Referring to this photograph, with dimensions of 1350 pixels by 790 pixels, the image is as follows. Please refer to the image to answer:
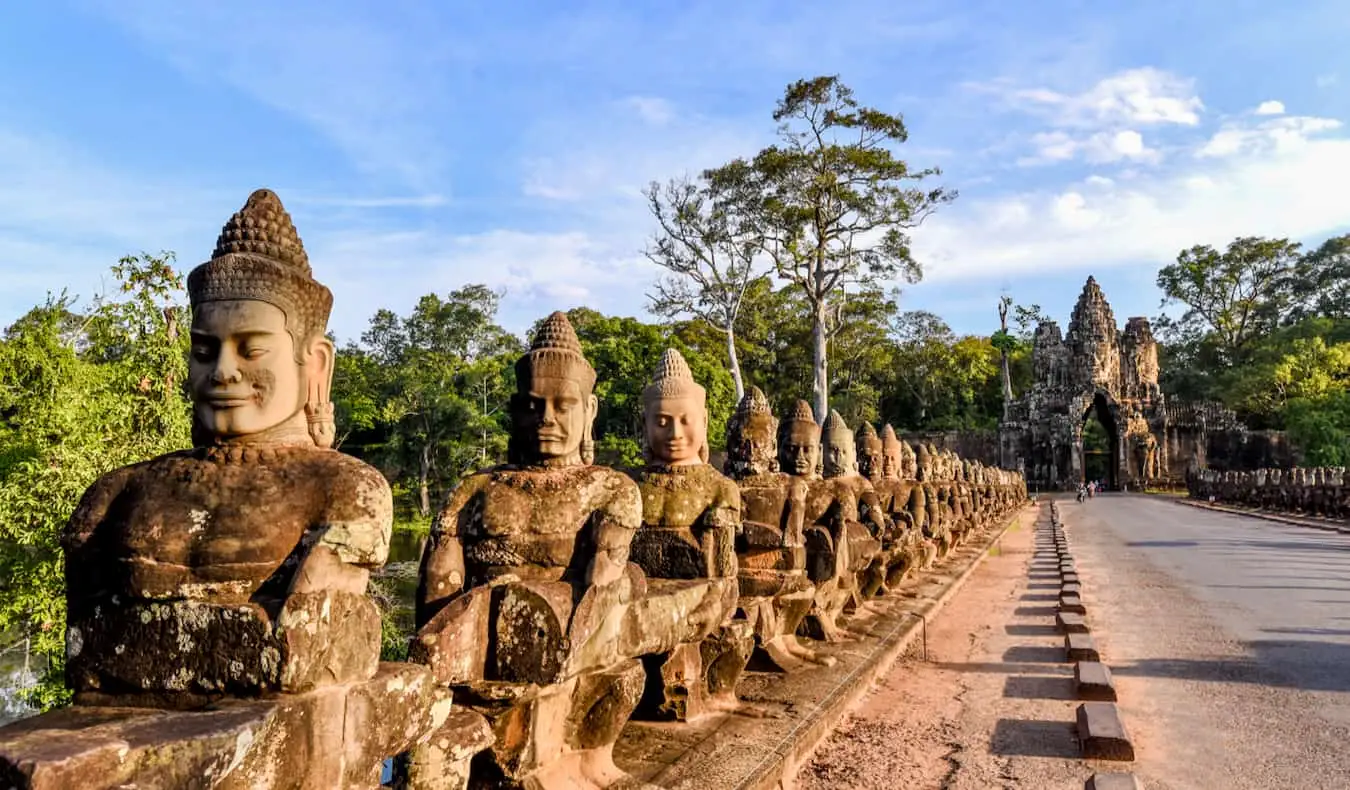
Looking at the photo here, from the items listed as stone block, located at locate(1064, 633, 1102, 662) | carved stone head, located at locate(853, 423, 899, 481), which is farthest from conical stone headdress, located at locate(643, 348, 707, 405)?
carved stone head, located at locate(853, 423, 899, 481)

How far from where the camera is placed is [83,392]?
32.3ft

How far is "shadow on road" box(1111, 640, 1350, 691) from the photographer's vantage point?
23.6 ft

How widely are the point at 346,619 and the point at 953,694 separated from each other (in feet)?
17.5

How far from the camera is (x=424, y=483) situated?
33.2 meters

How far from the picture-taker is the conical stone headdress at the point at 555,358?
4234 millimetres

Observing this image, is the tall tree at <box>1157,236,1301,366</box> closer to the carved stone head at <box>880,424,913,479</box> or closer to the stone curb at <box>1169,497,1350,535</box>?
the stone curb at <box>1169,497,1350,535</box>

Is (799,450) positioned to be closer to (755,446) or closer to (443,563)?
(755,446)

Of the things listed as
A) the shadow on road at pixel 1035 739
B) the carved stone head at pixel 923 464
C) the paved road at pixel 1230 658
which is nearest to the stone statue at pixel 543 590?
the shadow on road at pixel 1035 739

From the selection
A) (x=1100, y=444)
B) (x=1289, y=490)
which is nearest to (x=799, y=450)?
(x=1289, y=490)

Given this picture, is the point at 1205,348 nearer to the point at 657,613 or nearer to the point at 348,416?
the point at 348,416

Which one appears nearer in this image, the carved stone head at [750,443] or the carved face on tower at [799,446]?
the carved stone head at [750,443]

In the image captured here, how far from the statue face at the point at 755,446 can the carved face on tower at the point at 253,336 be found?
4081mm

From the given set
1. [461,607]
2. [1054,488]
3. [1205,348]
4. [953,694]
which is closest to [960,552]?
[953,694]

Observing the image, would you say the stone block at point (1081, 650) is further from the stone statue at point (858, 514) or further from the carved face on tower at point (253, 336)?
the carved face on tower at point (253, 336)
